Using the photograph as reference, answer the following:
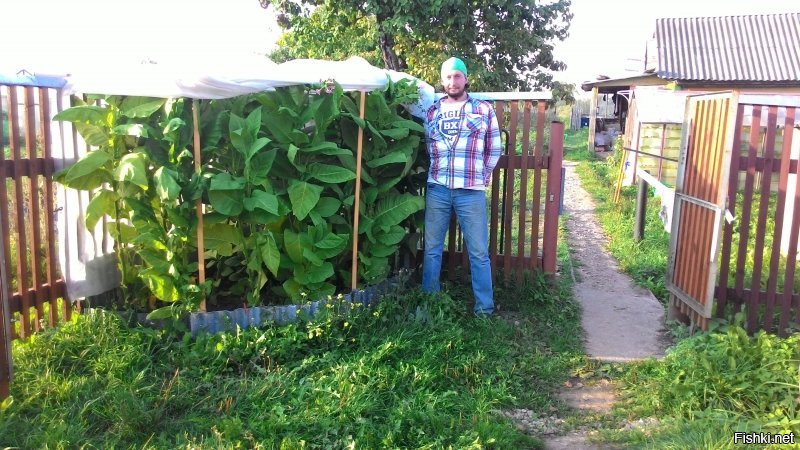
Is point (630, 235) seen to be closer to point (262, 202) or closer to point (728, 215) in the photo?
point (728, 215)

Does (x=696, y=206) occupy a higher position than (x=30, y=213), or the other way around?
(x=696, y=206)

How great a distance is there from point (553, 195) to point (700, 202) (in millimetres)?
1186

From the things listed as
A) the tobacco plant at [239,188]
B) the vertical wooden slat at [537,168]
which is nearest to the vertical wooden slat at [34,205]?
the tobacco plant at [239,188]

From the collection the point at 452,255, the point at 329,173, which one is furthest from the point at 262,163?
the point at 452,255

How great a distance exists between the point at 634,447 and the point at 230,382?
7.67 ft

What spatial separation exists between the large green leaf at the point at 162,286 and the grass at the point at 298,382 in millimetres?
259

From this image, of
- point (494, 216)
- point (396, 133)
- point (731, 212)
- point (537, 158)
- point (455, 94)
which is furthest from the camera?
point (494, 216)

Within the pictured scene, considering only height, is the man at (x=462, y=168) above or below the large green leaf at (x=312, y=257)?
above

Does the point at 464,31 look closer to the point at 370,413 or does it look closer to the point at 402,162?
the point at 402,162

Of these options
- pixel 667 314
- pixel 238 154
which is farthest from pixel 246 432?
pixel 667 314

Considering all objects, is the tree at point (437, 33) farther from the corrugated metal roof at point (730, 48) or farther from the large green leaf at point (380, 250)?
the large green leaf at point (380, 250)

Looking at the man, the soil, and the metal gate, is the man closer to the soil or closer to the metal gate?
the soil

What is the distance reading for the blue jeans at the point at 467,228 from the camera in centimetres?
519

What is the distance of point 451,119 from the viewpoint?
5.09 meters
